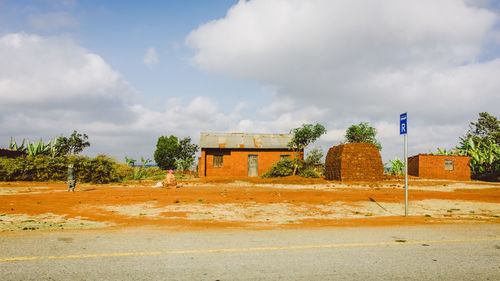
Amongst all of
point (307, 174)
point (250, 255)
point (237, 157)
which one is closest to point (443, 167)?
point (307, 174)

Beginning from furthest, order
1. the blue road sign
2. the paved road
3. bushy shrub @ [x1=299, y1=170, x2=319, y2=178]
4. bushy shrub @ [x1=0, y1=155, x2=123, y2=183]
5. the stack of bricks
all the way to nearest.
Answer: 1. bushy shrub @ [x1=299, y1=170, x2=319, y2=178]
2. the stack of bricks
3. bushy shrub @ [x1=0, y1=155, x2=123, y2=183]
4. the blue road sign
5. the paved road

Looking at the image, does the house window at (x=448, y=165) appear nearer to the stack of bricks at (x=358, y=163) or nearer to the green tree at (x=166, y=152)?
the stack of bricks at (x=358, y=163)

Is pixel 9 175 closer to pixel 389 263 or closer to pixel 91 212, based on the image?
pixel 91 212

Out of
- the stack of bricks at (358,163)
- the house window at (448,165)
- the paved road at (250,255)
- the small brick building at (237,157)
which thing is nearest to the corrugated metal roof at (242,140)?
the small brick building at (237,157)

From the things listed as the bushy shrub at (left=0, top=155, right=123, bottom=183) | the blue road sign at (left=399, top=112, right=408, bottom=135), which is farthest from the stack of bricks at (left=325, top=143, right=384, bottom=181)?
the bushy shrub at (left=0, top=155, right=123, bottom=183)

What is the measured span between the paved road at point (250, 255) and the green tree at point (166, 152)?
37.5 m

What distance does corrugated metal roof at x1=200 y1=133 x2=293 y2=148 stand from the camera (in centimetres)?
3212

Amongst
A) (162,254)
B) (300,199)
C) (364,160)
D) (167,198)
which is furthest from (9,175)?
(364,160)

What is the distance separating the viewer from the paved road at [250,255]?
381 centimetres

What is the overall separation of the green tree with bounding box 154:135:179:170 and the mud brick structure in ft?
103

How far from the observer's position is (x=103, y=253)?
4.66 metres

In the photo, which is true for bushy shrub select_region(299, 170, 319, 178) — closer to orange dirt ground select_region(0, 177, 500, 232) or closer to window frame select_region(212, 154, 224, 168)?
window frame select_region(212, 154, 224, 168)

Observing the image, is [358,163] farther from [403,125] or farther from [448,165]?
[448,165]

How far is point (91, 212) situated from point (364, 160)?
19147 mm
